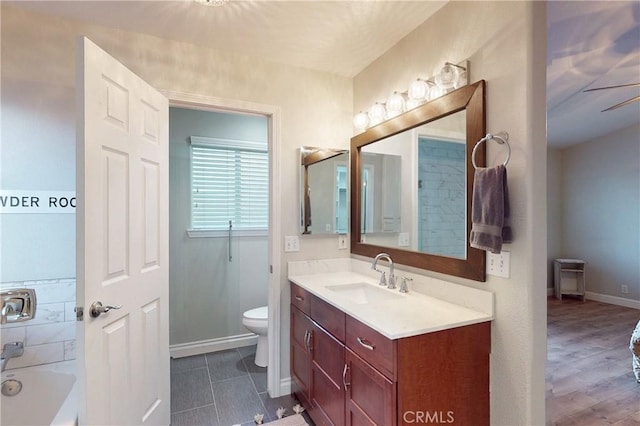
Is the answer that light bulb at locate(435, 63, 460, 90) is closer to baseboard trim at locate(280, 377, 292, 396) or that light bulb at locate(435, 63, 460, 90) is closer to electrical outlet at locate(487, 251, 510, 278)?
electrical outlet at locate(487, 251, 510, 278)

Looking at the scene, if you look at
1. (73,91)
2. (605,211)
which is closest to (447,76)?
(73,91)

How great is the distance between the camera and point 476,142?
1.44 m

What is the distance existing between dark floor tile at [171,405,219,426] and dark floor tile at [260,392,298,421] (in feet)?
1.09

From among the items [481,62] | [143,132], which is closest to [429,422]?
[481,62]

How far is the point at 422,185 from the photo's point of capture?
6.18 feet

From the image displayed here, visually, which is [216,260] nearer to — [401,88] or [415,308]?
[415,308]

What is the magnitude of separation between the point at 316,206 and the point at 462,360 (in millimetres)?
1423

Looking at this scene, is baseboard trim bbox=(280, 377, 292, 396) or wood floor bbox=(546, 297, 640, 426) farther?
baseboard trim bbox=(280, 377, 292, 396)

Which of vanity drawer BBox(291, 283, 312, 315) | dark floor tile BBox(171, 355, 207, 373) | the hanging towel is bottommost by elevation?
dark floor tile BBox(171, 355, 207, 373)

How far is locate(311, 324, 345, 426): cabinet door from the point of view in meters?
1.60

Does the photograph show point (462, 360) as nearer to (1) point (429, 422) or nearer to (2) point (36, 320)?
(1) point (429, 422)

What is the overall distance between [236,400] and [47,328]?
4.12ft

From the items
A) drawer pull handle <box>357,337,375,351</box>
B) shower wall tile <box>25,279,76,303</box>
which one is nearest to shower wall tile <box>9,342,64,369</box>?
shower wall tile <box>25,279,76,303</box>

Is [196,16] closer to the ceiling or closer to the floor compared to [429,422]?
closer to the ceiling
